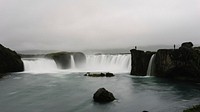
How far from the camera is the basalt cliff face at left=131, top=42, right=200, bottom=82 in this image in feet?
140

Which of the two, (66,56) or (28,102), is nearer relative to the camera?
(28,102)

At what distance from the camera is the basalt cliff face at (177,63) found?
42.8 meters

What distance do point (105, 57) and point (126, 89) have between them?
3558 cm

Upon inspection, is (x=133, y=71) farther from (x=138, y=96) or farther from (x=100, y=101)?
(x=100, y=101)

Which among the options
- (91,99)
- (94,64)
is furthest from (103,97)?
(94,64)

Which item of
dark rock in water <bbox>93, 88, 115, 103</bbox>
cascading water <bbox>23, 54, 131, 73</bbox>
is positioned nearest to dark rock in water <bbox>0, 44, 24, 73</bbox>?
cascading water <bbox>23, 54, 131, 73</bbox>

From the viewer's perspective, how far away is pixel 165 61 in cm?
4788

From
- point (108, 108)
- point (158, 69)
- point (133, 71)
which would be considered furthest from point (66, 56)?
point (108, 108)

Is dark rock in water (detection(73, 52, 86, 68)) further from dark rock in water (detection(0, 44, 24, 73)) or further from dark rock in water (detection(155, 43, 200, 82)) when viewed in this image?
dark rock in water (detection(155, 43, 200, 82))

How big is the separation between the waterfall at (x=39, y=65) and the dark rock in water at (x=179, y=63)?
32908mm

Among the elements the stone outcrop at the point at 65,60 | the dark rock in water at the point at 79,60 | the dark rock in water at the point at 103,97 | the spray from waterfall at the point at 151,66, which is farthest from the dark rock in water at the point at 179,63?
the stone outcrop at the point at 65,60

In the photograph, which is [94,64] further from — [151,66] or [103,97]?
[103,97]

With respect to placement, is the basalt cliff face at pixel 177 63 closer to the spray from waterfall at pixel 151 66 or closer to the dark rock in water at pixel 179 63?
the dark rock in water at pixel 179 63

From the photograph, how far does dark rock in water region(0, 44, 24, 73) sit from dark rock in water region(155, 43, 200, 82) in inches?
1380
